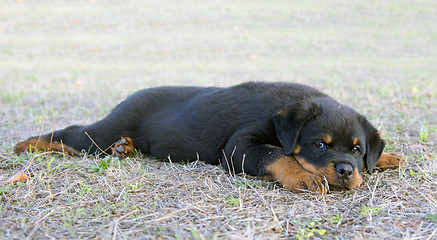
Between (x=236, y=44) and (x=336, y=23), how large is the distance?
5787 millimetres

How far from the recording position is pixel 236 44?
52.3 ft

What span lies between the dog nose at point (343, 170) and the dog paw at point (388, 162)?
3.00 ft

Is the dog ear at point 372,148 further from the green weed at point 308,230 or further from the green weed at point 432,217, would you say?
the green weed at point 308,230

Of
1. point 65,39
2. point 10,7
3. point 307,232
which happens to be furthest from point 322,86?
point 10,7

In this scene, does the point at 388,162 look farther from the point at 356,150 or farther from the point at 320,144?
the point at 320,144

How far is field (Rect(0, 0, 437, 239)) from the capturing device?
270cm

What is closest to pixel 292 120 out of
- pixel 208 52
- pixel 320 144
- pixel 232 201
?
pixel 320 144

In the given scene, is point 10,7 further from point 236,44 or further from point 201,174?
point 201,174

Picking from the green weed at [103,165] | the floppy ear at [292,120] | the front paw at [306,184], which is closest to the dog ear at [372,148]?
the floppy ear at [292,120]

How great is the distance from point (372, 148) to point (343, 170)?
2.24 feet

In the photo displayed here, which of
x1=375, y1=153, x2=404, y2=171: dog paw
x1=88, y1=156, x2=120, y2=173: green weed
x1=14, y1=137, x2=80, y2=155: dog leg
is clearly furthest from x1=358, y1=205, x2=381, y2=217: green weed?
x1=14, y1=137, x2=80, y2=155: dog leg

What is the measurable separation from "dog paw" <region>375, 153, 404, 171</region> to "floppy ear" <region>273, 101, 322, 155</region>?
888 millimetres

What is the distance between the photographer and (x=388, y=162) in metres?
3.97

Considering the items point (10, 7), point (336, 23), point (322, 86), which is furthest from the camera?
point (10, 7)
